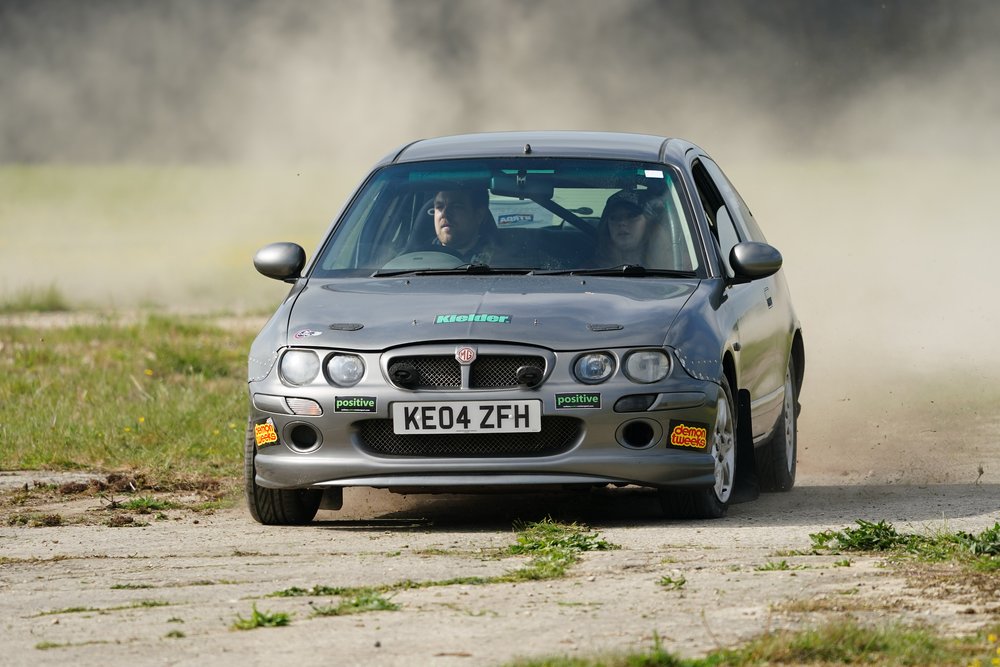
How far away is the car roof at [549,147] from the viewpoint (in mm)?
8641

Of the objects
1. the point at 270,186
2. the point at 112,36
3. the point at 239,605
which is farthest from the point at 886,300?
the point at 112,36

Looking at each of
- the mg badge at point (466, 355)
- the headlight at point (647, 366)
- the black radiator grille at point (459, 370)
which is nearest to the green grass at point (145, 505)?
the black radiator grille at point (459, 370)

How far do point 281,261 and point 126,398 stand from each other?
4.97 m

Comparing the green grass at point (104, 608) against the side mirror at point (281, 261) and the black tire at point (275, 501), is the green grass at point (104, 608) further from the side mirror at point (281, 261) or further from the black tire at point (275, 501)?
the side mirror at point (281, 261)

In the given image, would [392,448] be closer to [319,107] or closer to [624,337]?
[624,337]

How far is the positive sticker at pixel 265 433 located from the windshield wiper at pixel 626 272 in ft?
4.00

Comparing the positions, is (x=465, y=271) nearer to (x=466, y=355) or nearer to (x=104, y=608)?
(x=466, y=355)

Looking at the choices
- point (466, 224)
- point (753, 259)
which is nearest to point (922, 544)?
point (753, 259)

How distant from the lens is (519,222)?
327 inches

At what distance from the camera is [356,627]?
211 inches

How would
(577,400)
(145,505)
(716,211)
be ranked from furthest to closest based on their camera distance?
(716,211), (145,505), (577,400)

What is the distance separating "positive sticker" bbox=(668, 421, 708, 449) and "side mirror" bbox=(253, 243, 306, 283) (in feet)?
5.88

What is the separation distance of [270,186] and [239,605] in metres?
36.5

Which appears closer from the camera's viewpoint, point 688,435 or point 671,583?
point 671,583
